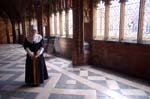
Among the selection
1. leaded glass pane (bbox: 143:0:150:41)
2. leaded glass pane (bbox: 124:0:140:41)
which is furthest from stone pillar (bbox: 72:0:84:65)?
leaded glass pane (bbox: 143:0:150:41)

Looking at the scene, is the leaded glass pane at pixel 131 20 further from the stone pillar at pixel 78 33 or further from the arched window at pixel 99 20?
the stone pillar at pixel 78 33

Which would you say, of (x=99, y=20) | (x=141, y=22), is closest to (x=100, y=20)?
(x=99, y=20)

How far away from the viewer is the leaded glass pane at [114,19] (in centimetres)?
468

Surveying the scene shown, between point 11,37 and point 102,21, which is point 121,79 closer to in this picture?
point 102,21

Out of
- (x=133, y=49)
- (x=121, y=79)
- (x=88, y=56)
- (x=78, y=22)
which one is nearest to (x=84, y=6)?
(x=78, y=22)

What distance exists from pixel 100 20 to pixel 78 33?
826 mm

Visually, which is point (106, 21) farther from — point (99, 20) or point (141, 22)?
point (141, 22)

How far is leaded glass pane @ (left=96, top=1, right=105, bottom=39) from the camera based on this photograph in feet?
17.0

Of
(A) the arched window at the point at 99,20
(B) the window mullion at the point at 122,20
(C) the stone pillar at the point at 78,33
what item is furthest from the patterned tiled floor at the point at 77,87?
(A) the arched window at the point at 99,20

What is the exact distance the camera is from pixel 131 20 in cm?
432

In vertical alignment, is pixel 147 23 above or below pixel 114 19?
below

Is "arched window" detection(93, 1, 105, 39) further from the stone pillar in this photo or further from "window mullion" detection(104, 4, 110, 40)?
the stone pillar

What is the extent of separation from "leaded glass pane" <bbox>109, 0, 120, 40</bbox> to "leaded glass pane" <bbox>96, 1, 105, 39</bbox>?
366mm

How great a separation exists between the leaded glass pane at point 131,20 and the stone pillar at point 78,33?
138cm
